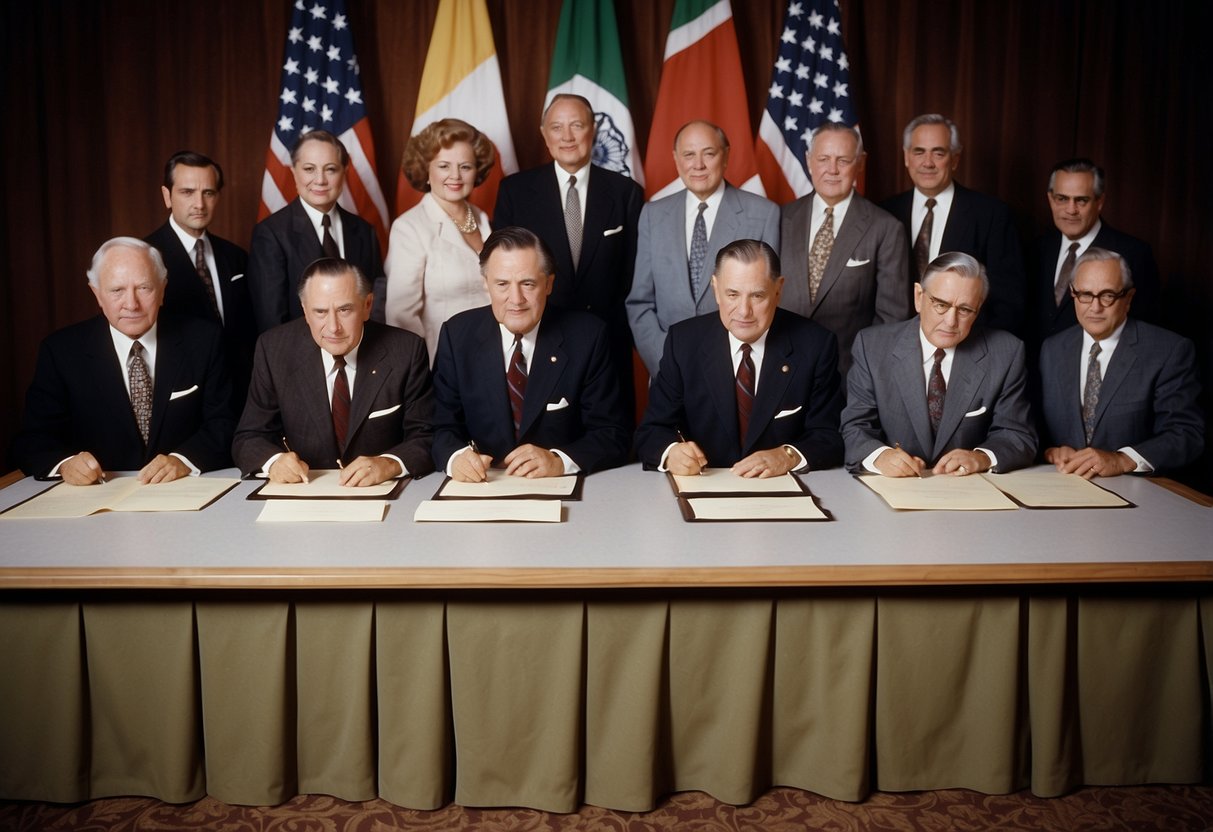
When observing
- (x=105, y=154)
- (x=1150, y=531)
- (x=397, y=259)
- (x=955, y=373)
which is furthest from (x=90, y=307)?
(x=1150, y=531)

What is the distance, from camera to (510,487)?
2.58 meters

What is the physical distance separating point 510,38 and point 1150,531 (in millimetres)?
3936

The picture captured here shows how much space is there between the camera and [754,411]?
2.98 m

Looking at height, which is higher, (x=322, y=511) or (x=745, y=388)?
(x=745, y=388)

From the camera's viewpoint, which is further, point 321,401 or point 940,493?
point 321,401

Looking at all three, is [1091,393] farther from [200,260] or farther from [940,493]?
[200,260]

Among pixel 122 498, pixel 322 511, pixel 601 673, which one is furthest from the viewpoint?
pixel 122 498

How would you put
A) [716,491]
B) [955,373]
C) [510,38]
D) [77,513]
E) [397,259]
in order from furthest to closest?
[510,38]
[397,259]
[955,373]
[716,491]
[77,513]

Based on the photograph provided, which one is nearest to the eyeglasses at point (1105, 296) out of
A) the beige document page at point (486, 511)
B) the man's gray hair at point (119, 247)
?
the beige document page at point (486, 511)

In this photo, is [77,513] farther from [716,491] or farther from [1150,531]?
[1150,531]

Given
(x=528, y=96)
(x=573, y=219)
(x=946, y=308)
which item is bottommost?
(x=946, y=308)

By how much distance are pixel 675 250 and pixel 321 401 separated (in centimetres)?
150

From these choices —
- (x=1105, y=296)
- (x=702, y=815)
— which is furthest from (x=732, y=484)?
(x=1105, y=296)

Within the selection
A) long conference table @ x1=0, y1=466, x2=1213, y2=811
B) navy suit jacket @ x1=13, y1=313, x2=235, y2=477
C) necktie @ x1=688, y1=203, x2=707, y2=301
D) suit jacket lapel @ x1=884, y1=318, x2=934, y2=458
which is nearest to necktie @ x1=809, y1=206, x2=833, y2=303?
necktie @ x1=688, y1=203, x2=707, y2=301
